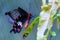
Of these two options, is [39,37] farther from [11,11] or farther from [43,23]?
[11,11]

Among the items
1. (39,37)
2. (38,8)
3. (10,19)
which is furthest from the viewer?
(10,19)

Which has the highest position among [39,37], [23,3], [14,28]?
[23,3]

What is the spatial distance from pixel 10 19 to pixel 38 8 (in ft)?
1.04

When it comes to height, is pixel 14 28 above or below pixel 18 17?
below

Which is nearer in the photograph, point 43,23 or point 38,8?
point 43,23

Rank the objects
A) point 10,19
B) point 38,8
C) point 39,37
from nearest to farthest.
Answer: point 39,37
point 38,8
point 10,19

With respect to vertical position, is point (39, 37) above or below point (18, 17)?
below

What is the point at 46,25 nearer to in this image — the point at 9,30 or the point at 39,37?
the point at 39,37

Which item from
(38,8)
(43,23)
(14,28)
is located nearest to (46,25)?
(43,23)

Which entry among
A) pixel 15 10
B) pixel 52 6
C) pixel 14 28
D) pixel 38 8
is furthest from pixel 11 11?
pixel 52 6

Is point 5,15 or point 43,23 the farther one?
point 5,15

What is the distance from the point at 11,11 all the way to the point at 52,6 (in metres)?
1.06

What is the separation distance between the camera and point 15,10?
170cm

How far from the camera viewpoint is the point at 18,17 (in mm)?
1697
